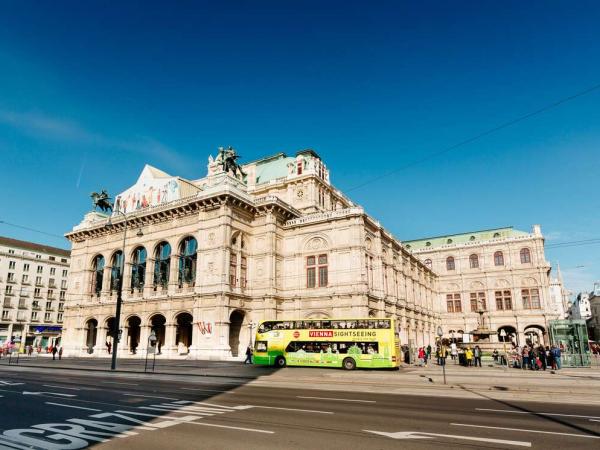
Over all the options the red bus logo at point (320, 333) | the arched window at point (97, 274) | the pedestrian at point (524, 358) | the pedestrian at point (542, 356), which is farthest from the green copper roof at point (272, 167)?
the pedestrian at point (542, 356)

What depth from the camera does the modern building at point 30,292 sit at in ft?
263

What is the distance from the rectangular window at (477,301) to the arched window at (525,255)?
349 inches

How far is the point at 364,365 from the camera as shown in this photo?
101ft

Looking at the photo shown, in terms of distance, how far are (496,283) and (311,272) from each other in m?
42.6

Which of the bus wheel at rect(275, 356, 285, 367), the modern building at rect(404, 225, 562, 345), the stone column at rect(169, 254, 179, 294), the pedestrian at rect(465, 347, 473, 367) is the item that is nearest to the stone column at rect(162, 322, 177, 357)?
the stone column at rect(169, 254, 179, 294)

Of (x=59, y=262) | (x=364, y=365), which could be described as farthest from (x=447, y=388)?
(x=59, y=262)

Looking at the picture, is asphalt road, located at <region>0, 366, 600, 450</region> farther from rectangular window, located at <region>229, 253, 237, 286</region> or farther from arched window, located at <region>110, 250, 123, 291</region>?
arched window, located at <region>110, 250, 123, 291</region>

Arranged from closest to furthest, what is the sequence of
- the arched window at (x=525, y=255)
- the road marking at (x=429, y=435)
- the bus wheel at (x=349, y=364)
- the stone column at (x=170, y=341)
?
the road marking at (x=429, y=435), the bus wheel at (x=349, y=364), the stone column at (x=170, y=341), the arched window at (x=525, y=255)

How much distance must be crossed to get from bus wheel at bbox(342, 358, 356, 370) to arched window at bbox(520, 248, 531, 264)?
53476mm

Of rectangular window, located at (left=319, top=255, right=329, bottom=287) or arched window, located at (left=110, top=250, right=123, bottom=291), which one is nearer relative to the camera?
rectangular window, located at (left=319, top=255, right=329, bottom=287)

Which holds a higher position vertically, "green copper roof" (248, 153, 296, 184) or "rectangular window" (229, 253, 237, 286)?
"green copper roof" (248, 153, 296, 184)

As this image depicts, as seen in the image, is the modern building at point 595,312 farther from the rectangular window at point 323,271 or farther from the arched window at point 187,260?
the arched window at point 187,260

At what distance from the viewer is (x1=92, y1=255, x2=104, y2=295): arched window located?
56.2m

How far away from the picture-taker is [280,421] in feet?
35.6
